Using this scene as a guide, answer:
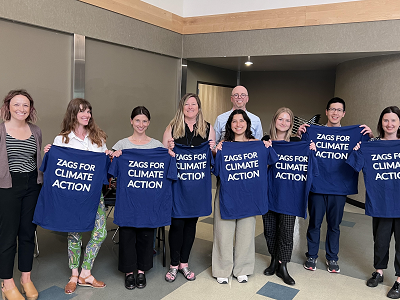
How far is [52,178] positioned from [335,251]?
2.49m

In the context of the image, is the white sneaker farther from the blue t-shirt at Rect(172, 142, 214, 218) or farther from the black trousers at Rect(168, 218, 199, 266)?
the blue t-shirt at Rect(172, 142, 214, 218)

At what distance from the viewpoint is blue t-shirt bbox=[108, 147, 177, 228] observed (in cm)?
274

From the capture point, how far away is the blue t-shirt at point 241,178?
2879 millimetres

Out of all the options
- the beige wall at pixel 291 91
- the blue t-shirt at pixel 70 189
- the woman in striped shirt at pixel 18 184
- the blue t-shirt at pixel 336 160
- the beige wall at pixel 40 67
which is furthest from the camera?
the beige wall at pixel 291 91

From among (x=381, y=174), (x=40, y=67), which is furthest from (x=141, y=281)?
(x=40, y=67)

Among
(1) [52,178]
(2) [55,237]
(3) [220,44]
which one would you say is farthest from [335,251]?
(3) [220,44]

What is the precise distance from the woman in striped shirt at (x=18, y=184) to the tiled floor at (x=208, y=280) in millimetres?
314

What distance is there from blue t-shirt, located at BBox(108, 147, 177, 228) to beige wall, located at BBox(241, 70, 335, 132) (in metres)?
6.16

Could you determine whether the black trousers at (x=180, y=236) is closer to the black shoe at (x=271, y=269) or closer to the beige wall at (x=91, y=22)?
the black shoe at (x=271, y=269)

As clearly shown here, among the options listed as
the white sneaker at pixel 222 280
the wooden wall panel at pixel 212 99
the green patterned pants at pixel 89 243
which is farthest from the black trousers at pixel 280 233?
the wooden wall panel at pixel 212 99

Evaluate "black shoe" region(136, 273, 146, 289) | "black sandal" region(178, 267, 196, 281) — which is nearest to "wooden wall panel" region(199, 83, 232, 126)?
"black sandal" region(178, 267, 196, 281)

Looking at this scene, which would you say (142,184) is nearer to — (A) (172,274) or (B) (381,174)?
(A) (172,274)

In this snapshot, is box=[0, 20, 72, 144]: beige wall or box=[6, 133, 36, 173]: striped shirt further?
box=[0, 20, 72, 144]: beige wall

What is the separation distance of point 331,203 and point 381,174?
486 millimetres
